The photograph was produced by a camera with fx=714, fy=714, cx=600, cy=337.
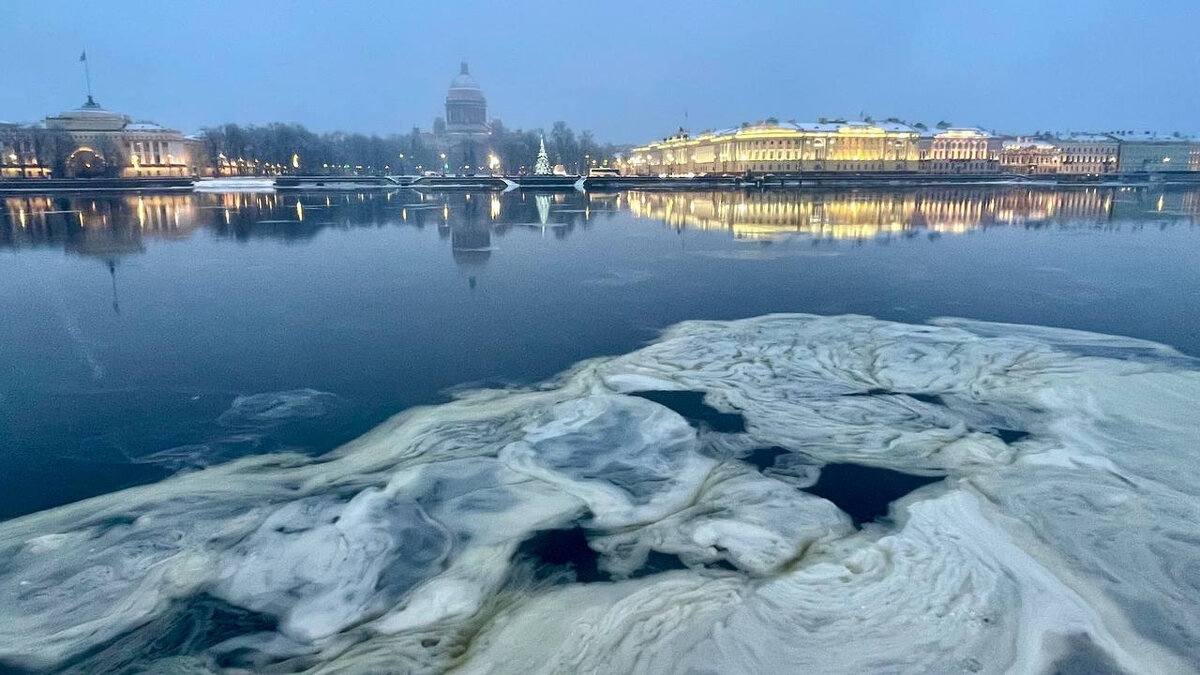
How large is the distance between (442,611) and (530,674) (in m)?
0.79

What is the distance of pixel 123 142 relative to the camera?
7894 cm

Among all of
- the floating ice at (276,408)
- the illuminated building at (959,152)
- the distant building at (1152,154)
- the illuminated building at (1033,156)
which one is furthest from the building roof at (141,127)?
the distant building at (1152,154)

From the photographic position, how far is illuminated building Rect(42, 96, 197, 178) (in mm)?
76438

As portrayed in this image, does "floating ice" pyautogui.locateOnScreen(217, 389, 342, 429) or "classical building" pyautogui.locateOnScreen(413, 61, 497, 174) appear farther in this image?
"classical building" pyautogui.locateOnScreen(413, 61, 497, 174)

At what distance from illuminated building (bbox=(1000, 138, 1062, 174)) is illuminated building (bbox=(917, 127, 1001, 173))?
10.6 feet

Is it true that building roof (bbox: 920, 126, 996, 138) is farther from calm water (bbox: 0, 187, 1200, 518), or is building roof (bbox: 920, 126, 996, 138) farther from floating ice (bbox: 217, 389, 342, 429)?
floating ice (bbox: 217, 389, 342, 429)

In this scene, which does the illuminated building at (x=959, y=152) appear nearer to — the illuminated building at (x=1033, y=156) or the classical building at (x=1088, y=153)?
the illuminated building at (x=1033, y=156)

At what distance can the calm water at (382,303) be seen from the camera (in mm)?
6898

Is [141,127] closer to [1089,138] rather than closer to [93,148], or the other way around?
[93,148]

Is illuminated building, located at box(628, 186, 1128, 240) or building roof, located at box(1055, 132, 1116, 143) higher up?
building roof, located at box(1055, 132, 1116, 143)

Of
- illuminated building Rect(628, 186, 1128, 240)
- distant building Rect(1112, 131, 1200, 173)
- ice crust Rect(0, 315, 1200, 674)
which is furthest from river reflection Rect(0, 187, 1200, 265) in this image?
distant building Rect(1112, 131, 1200, 173)

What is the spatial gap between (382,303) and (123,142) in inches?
3357

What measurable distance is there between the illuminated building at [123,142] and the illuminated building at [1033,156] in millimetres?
107730

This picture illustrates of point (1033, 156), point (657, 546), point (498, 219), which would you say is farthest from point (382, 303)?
point (1033, 156)
